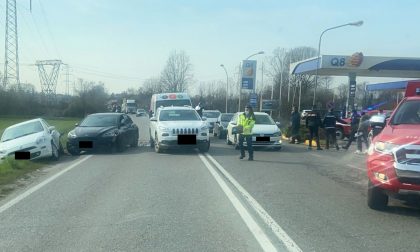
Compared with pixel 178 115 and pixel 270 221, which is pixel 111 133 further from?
pixel 270 221

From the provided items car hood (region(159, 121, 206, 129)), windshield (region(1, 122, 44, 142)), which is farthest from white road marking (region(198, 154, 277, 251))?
windshield (region(1, 122, 44, 142))

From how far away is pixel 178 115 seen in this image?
1873 cm

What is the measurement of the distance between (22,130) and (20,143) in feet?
4.52

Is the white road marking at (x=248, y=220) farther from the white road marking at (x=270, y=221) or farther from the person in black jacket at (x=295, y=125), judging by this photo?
the person in black jacket at (x=295, y=125)

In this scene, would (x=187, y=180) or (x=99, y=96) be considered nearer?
(x=187, y=180)

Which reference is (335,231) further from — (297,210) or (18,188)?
(18,188)

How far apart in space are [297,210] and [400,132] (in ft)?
6.37

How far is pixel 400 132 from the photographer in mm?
7438

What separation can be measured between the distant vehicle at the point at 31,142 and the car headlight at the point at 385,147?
1058 cm

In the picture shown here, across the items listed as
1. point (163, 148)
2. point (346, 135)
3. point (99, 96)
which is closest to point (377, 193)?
point (163, 148)

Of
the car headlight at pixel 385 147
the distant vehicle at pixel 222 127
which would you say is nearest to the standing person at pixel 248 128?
the car headlight at pixel 385 147

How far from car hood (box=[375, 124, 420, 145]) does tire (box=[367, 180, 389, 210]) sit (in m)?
0.78

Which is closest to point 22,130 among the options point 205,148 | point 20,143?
point 20,143

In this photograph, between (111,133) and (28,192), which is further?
(111,133)
